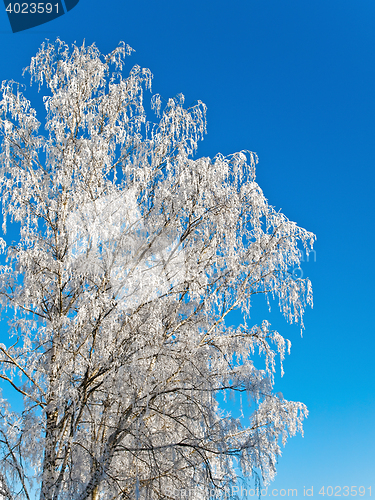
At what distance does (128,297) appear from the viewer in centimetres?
500

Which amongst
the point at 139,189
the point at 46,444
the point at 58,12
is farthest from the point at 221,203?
the point at 58,12

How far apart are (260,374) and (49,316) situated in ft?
8.92

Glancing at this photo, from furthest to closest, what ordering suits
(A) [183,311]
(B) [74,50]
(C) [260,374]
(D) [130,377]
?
(B) [74,50] < (A) [183,311] < (C) [260,374] < (D) [130,377]

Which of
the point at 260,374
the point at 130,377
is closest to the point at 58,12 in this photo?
the point at 130,377

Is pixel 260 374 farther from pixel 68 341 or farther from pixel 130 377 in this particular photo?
pixel 68 341

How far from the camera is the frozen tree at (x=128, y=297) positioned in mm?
4773

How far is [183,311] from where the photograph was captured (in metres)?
5.55

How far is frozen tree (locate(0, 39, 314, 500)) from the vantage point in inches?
188

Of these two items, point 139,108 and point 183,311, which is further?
point 139,108

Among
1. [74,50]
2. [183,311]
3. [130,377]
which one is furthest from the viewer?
[74,50]

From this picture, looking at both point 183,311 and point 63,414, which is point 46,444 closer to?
point 63,414

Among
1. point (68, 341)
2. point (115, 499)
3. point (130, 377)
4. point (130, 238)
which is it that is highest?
point (130, 238)

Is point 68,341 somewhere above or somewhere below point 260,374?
above

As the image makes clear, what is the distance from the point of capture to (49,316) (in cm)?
559
